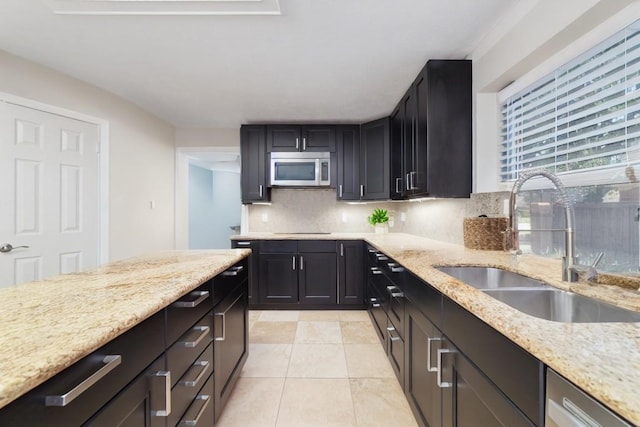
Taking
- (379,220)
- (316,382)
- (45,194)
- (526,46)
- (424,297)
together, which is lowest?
(316,382)

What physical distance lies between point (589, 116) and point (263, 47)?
1943 mm

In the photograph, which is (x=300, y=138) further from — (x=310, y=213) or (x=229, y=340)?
(x=229, y=340)

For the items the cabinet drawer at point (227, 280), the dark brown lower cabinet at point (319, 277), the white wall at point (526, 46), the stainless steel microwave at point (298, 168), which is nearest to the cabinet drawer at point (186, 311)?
the cabinet drawer at point (227, 280)

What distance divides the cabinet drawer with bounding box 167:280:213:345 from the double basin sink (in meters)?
1.19

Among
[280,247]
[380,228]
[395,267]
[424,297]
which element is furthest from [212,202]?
[424,297]

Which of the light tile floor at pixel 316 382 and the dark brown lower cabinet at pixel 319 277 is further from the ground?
the dark brown lower cabinet at pixel 319 277

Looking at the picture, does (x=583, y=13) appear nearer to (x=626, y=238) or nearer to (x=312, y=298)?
(x=626, y=238)

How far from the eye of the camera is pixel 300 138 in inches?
142

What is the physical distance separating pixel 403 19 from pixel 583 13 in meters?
0.86

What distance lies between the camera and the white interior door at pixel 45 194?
216cm

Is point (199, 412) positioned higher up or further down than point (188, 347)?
further down

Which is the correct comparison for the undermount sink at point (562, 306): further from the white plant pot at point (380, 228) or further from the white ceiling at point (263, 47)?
the white plant pot at point (380, 228)

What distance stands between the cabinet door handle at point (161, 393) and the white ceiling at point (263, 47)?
1868 millimetres

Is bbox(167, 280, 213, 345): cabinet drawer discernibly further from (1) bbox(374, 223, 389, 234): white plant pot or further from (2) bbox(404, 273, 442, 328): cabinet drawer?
(1) bbox(374, 223, 389, 234): white plant pot
